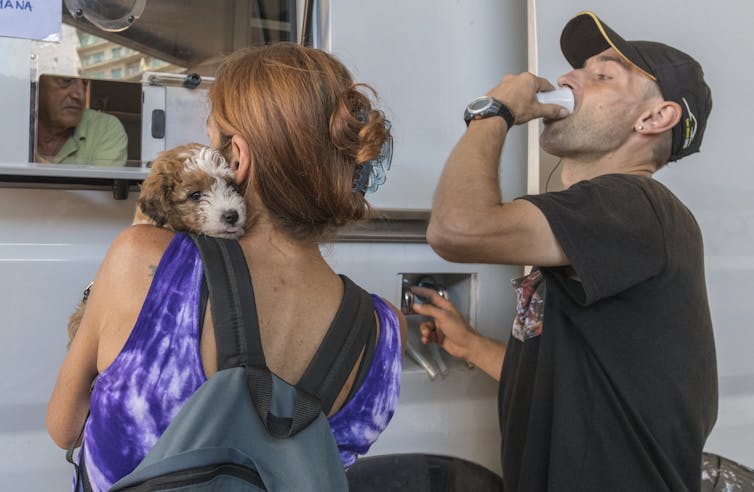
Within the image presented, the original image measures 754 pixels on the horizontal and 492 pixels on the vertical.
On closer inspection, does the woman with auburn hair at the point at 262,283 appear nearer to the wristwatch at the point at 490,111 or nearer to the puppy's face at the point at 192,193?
the puppy's face at the point at 192,193

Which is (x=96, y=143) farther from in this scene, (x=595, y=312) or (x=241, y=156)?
(x=595, y=312)

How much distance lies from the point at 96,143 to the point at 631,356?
1.37m

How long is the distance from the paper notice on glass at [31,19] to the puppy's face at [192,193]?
481mm

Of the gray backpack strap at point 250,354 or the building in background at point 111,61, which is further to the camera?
the building in background at point 111,61

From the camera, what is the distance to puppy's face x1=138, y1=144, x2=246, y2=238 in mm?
1167

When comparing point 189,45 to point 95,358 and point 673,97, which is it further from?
point 673,97

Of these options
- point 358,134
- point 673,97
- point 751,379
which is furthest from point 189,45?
point 751,379

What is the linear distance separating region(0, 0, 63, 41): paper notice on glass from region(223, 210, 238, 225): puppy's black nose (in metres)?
0.74

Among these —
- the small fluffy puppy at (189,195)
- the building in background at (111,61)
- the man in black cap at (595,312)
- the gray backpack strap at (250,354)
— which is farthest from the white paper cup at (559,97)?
the building in background at (111,61)

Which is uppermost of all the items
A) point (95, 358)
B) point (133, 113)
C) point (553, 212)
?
point (133, 113)

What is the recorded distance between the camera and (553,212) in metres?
1.17

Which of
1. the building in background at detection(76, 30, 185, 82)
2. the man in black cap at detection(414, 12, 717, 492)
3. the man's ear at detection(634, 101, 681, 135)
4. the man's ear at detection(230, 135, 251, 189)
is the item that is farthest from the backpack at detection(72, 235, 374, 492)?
the man's ear at detection(634, 101, 681, 135)

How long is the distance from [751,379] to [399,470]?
4.22 feet

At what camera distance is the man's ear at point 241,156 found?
0.98 m
